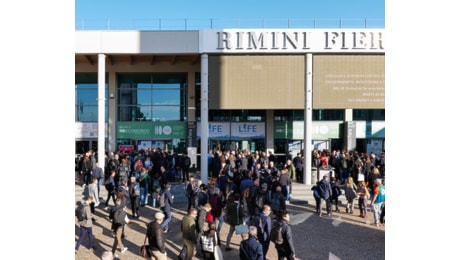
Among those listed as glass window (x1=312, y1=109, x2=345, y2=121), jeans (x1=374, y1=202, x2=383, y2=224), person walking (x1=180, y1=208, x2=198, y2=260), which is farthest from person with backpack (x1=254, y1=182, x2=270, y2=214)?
glass window (x1=312, y1=109, x2=345, y2=121)

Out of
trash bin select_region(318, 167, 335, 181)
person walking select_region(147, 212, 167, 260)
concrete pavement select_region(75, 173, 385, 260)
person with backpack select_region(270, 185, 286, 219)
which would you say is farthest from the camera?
trash bin select_region(318, 167, 335, 181)

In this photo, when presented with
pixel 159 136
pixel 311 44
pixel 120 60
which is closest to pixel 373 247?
pixel 311 44

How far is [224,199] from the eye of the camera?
371 inches

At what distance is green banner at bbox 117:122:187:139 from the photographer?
67.2 ft

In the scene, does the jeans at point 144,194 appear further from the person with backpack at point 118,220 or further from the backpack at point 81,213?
the backpack at point 81,213

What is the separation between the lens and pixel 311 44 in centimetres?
1467

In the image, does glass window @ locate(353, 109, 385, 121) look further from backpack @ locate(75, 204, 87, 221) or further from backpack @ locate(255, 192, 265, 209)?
backpack @ locate(75, 204, 87, 221)

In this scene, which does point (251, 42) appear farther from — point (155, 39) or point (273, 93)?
point (155, 39)

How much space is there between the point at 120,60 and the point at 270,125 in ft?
36.3

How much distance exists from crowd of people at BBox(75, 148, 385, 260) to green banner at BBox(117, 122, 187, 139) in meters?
4.95

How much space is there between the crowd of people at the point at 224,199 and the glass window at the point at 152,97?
583cm

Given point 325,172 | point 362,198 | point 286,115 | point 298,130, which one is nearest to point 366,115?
point 298,130

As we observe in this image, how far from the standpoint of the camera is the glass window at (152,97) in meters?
20.9

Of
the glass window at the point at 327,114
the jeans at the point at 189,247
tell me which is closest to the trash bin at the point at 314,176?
the glass window at the point at 327,114
